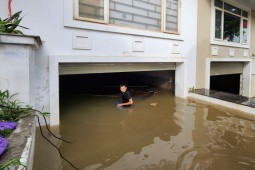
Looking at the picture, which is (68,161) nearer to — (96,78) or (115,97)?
(115,97)

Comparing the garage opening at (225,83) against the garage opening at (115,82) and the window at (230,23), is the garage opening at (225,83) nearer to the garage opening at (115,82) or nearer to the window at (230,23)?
the window at (230,23)

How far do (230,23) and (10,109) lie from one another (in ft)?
35.8

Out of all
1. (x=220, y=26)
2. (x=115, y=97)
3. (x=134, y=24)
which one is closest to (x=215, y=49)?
(x=220, y=26)

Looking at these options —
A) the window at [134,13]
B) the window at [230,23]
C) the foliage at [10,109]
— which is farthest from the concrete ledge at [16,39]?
the window at [230,23]

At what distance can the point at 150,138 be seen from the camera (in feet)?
14.0

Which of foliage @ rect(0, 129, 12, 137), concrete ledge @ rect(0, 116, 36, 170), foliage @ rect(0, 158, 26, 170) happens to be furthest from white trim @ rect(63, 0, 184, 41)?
foliage @ rect(0, 158, 26, 170)

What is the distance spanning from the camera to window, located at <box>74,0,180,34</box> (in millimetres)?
5379

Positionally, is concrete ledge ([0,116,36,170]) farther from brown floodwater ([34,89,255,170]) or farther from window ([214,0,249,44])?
window ([214,0,249,44])

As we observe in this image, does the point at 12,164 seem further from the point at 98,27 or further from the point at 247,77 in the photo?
the point at 247,77

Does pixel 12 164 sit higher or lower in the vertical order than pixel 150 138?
higher

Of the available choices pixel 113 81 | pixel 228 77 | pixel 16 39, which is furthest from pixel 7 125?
pixel 228 77

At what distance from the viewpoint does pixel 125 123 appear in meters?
5.15

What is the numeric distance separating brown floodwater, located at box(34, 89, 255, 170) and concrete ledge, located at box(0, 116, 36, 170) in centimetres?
99

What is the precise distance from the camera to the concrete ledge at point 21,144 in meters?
1.80
